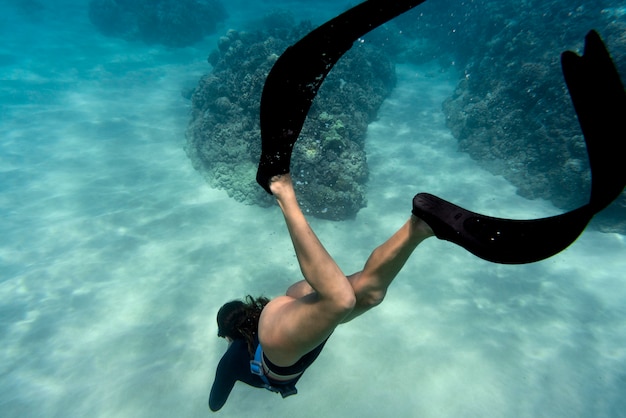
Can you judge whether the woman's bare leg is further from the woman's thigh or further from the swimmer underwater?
the woman's thigh

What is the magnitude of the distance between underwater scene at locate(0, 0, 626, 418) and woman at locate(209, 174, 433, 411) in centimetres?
225

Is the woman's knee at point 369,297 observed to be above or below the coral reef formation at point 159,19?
below

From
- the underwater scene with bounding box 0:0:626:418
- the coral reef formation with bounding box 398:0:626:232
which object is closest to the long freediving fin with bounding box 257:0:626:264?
the underwater scene with bounding box 0:0:626:418

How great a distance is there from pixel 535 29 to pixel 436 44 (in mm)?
9270

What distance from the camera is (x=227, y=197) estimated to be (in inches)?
366

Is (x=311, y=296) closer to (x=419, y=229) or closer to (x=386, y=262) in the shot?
(x=386, y=262)

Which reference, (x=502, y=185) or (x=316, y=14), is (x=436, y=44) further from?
(x=502, y=185)

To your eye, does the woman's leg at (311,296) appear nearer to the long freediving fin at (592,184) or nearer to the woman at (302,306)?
the woman at (302,306)

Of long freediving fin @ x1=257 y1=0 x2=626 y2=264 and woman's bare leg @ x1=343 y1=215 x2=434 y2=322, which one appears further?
woman's bare leg @ x1=343 y1=215 x2=434 y2=322

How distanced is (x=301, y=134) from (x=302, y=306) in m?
7.11

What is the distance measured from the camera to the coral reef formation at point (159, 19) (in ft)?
77.7

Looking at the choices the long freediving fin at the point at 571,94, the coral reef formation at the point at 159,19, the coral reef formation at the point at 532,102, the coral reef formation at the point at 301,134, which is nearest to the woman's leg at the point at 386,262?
the long freediving fin at the point at 571,94

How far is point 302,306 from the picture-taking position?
231 centimetres

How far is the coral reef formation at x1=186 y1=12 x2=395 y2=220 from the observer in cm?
844
